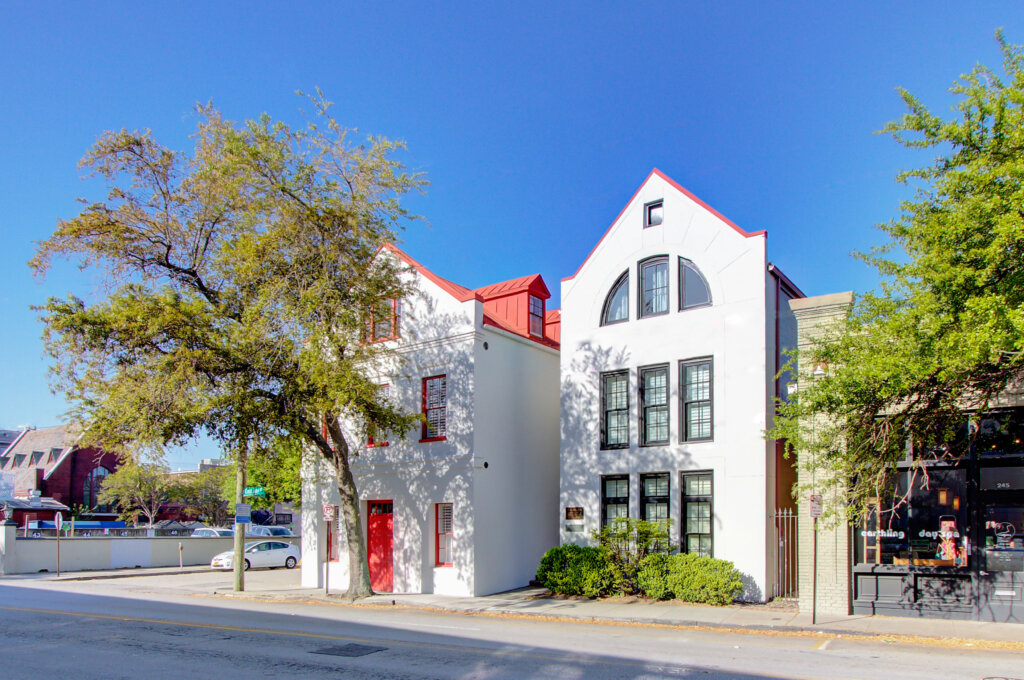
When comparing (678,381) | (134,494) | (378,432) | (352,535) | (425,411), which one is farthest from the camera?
(134,494)

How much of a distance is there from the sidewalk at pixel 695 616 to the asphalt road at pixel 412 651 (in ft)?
2.16

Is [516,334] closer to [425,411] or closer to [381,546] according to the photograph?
[425,411]

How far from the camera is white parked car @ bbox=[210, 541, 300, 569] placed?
33000 mm

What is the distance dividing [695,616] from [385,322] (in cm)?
1037

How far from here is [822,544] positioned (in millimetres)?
15484

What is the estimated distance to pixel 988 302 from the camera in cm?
1052

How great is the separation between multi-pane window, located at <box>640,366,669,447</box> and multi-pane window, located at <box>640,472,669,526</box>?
85cm

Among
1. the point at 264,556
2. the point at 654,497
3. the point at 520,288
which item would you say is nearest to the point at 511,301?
the point at 520,288

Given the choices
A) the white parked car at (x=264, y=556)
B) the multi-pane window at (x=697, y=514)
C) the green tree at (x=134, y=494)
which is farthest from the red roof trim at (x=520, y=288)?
the green tree at (x=134, y=494)

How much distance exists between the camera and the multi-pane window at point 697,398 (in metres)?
18.3

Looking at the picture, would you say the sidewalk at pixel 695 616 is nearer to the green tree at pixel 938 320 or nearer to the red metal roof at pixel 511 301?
the green tree at pixel 938 320

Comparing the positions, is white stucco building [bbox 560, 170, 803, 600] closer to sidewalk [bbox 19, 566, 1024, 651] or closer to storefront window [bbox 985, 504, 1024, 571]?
sidewalk [bbox 19, 566, 1024, 651]

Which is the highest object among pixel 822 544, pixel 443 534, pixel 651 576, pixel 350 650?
pixel 822 544

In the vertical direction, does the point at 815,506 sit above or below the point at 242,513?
above
